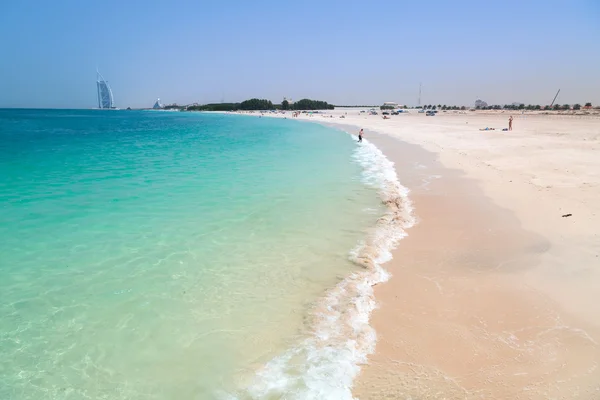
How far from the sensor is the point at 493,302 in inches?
222

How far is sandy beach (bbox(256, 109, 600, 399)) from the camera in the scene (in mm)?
4055

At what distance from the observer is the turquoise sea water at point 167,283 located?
440cm

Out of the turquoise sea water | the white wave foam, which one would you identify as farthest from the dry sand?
the turquoise sea water

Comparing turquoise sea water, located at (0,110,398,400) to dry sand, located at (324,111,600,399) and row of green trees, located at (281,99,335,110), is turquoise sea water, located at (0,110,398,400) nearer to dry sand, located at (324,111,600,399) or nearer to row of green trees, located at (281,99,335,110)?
dry sand, located at (324,111,600,399)

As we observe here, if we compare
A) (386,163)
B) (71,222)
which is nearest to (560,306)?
(71,222)

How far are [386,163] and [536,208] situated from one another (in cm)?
1029

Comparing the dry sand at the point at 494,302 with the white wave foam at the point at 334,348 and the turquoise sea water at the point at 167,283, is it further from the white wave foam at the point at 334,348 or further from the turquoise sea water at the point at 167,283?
the turquoise sea water at the point at 167,283

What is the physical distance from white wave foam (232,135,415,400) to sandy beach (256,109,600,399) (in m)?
0.20

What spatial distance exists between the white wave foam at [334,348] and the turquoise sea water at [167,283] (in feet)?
0.18

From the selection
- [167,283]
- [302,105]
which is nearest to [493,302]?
[167,283]

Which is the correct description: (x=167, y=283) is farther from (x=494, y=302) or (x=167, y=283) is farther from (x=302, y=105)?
(x=302, y=105)

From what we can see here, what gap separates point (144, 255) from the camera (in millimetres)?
7832

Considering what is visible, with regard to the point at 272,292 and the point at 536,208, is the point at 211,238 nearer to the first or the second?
the point at 272,292

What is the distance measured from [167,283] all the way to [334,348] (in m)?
3.61
